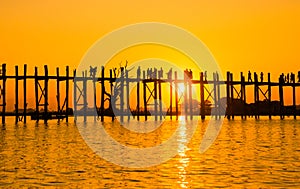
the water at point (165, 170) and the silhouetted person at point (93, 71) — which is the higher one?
the silhouetted person at point (93, 71)

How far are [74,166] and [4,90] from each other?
112ft

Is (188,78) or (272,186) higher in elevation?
(188,78)

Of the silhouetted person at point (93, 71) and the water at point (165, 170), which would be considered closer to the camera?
the water at point (165, 170)

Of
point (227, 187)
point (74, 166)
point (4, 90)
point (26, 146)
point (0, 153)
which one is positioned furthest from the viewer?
point (4, 90)

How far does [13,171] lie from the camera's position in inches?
754

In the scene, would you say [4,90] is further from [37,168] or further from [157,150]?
[37,168]

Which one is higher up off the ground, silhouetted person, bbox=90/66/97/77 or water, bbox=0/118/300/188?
silhouetted person, bbox=90/66/97/77

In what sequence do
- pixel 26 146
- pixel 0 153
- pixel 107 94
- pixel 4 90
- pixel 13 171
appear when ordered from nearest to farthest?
pixel 13 171 < pixel 0 153 < pixel 26 146 < pixel 4 90 < pixel 107 94

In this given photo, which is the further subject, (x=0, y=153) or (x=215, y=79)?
(x=215, y=79)

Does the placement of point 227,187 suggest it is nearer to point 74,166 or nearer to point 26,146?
point 74,166

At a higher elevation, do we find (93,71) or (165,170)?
(93,71)

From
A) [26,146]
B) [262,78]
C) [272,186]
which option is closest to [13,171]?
[272,186]

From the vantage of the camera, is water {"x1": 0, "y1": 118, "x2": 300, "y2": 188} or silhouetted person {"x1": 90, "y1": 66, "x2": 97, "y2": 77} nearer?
water {"x1": 0, "y1": 118, "x2": 300, "y2": 188}

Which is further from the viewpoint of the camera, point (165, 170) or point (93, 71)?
point (93, 71)
